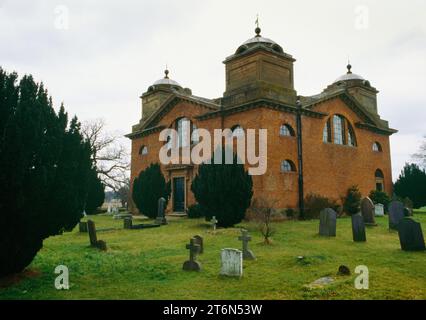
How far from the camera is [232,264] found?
791 cm

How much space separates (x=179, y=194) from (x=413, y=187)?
2005 cm

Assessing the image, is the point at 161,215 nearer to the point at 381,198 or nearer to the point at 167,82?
the point at 167,82

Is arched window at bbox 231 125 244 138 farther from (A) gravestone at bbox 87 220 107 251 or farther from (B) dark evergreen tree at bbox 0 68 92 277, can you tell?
(B) dark evergreen tree at bbox 0 68 92 277

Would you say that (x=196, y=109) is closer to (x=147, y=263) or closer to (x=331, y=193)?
(x=331, y=193)

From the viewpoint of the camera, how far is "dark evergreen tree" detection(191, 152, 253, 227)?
16.7m

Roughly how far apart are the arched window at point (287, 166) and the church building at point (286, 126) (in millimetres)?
64

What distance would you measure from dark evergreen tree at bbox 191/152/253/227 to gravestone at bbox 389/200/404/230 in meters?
6.46

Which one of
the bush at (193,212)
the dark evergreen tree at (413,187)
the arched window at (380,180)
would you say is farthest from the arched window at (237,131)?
the dark evergreen tree at (413,187)

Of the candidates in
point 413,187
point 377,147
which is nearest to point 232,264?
point 377,147

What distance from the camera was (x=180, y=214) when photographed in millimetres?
24469

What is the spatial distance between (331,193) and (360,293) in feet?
58.5

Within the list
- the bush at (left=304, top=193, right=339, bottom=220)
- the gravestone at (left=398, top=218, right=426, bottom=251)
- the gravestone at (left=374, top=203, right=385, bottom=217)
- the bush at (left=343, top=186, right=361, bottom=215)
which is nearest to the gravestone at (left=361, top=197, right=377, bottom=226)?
the bush at (left=304, top=193, right=339, bottom=220)

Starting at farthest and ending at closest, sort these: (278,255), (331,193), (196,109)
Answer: (196,109), (331,193), (278,255)

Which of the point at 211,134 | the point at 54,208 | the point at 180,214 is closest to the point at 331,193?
the point at 211,134
